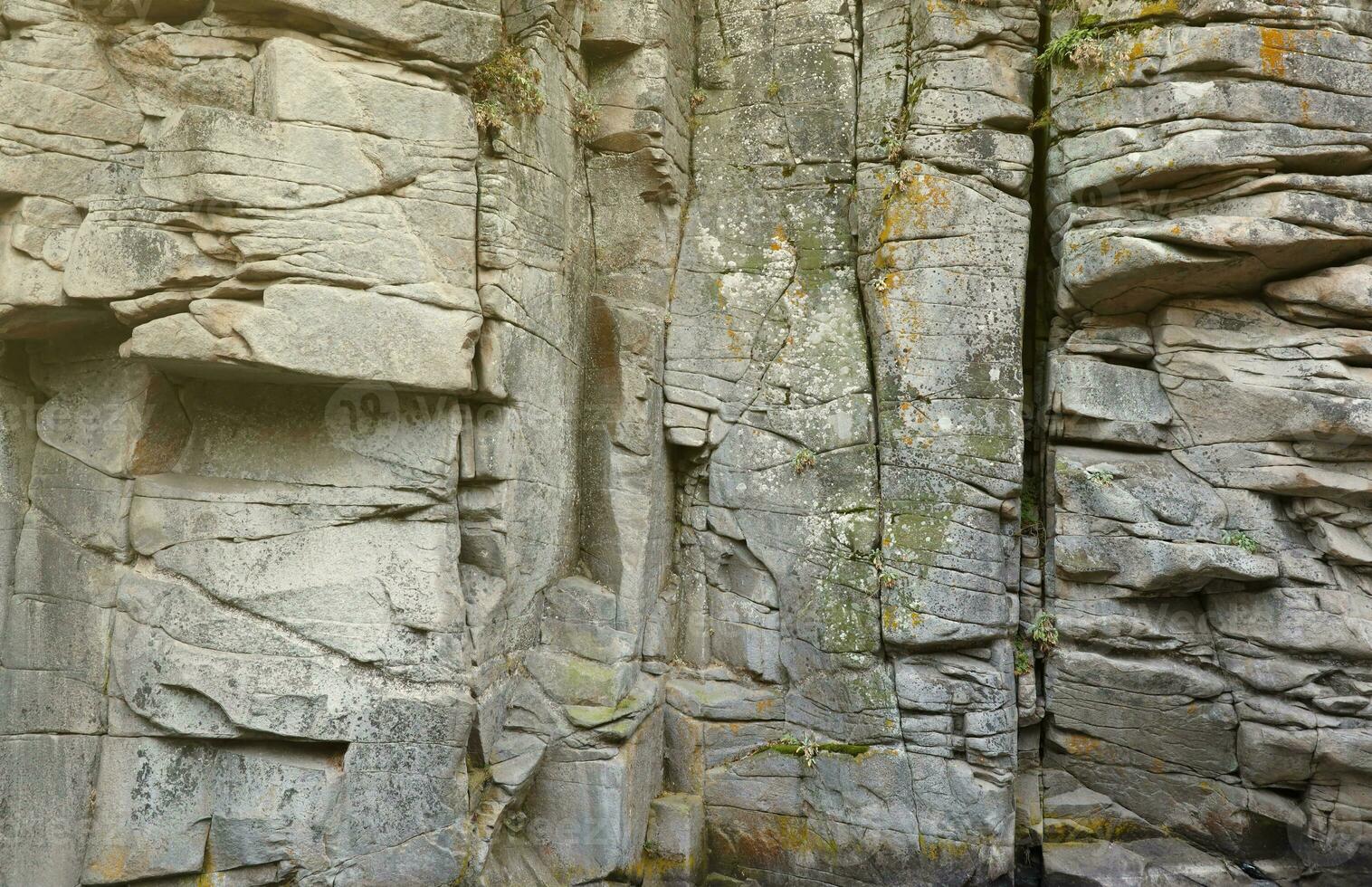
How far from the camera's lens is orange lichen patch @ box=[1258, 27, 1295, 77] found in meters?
8.52

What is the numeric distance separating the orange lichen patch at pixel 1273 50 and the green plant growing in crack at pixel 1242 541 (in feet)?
13.3

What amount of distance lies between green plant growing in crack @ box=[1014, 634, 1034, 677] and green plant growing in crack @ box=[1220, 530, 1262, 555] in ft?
6.52

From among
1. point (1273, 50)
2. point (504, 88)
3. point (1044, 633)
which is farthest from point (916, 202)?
point (1044, 633)

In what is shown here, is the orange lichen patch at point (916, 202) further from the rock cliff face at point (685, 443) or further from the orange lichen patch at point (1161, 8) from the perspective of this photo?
the orange lichen patch at point (1161, 8)

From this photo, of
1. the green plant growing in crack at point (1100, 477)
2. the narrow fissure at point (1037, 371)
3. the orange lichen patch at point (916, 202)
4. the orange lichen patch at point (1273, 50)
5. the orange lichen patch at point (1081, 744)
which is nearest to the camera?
the orange lichen patch at point (1273, 50)

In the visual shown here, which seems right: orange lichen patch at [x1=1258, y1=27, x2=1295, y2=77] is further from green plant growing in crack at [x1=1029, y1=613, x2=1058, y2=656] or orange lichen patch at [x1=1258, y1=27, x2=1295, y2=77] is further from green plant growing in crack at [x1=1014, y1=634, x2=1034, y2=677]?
green plant growing in crack at [x1=1014, y1=634, x2=1034, y2=677]

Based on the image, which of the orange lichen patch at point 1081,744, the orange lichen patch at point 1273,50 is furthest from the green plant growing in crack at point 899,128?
the orange lichen patch at point 1081,744

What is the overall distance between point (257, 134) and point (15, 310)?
2.07m

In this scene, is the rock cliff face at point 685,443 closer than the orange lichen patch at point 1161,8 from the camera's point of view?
Yes

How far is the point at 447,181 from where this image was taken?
7.28 meters

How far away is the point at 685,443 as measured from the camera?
9508mm

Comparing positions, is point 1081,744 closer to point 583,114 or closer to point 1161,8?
point 1161,8

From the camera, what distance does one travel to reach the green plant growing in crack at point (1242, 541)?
8945 millimetres

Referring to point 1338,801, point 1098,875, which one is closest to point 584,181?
point 1098,875
